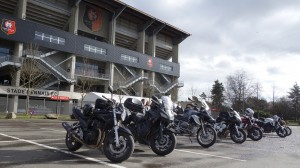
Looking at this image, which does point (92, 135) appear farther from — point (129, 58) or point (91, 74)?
point (129, 58)

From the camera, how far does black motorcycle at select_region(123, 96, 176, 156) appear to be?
23.9ft

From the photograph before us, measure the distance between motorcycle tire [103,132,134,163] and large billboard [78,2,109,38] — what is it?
48.4 m

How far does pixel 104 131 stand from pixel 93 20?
4957cm

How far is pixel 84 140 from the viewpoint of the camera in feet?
22.4

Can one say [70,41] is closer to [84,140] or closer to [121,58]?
[121,58]

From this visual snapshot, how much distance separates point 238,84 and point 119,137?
64.3m

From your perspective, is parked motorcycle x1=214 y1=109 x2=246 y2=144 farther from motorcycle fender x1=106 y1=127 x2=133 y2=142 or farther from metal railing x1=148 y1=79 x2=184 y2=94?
metal railing x1=148 y1=79 x2=184 y2=94

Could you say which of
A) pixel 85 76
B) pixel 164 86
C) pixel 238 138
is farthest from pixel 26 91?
pixel 238 138

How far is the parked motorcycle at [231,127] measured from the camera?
11.9 metres

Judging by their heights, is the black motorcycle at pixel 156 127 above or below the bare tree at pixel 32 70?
below

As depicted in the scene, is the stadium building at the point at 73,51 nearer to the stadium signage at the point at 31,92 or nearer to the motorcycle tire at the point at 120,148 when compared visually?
the stadium signage at the point at 31,92

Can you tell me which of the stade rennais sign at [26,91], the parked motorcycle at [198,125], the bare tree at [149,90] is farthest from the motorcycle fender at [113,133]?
the bare tree at [149,90]

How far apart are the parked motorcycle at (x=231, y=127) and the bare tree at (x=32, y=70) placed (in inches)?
1160

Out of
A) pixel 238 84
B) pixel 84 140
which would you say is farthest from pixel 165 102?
pixel 238 84
